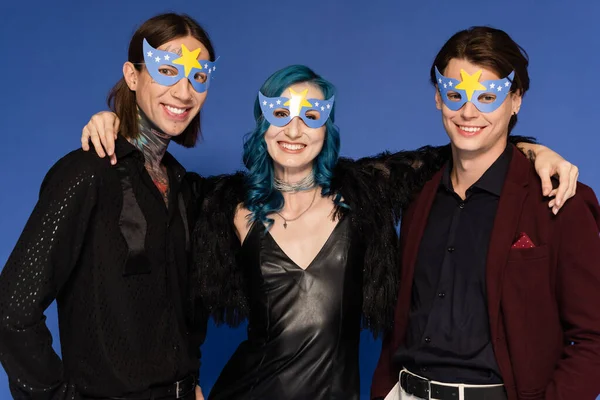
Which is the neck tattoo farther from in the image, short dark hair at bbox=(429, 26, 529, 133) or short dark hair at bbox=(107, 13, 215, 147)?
short dark hair at bbox=(429, 26, 529, 133)

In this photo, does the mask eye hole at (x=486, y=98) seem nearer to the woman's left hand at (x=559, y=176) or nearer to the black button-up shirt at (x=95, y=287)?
the woman's left hand at (x=559, y=176)

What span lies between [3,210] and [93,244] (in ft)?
8.17

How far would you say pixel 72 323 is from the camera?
267 cm

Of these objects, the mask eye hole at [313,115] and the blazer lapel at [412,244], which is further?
the mask eye hole at [313,115]

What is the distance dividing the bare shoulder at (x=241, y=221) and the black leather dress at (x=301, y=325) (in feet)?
0.24

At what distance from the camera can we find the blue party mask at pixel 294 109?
3086 mm

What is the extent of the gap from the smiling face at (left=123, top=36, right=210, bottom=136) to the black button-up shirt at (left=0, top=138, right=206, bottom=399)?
198 millimetres

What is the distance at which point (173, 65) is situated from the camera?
294 centimetres

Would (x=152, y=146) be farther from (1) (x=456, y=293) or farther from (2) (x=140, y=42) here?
(1) (x=456, y=293)

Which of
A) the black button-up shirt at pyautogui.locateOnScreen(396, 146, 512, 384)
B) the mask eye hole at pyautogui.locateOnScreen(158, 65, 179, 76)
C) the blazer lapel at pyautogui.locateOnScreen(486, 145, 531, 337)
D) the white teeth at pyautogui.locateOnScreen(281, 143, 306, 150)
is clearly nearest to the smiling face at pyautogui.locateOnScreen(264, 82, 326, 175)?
the white teeth at pyautogui.locateOnScreen(281, 143, 306, 150)

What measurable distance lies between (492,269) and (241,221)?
3.38ft

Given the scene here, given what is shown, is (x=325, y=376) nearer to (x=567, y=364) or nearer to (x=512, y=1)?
(x=567, y=364)

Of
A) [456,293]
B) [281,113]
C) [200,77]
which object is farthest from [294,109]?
[456,293]

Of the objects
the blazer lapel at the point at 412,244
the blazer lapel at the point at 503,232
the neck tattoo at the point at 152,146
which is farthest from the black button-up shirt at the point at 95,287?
the blazer lapel at the point at 503,232
